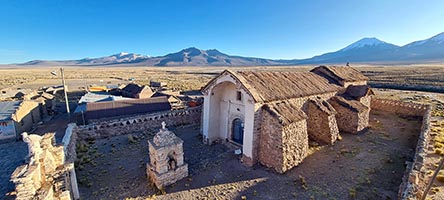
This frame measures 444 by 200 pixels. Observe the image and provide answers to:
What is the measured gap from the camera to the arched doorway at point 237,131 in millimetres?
16134

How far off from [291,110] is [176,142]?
7.70 meters

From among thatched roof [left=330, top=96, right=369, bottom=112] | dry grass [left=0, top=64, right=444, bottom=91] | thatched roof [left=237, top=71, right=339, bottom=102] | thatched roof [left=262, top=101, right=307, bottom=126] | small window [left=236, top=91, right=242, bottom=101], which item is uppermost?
thatched roof [left=237, top=71, right=339, bottom=102]

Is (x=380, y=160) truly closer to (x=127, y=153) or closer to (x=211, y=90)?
(x=211, y=90)

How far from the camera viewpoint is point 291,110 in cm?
1432

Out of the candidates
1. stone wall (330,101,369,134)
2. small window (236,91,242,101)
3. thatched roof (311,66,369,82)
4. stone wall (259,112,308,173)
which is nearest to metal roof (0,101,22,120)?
small window (236,91,242,101)

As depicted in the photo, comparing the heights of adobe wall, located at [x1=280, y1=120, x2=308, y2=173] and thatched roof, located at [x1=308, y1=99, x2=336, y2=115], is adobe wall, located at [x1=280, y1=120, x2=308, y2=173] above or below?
below

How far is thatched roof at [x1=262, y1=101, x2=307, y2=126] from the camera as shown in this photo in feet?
42.2

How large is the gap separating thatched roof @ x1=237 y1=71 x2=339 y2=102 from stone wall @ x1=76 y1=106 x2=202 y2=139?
9.16 metres

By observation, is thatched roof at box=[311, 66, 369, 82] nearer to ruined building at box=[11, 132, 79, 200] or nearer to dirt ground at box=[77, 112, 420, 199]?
dirt ground at box=[77, 112, 420, 199]

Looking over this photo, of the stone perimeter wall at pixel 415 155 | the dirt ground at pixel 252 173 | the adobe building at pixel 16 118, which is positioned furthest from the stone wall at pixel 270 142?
the adobe building at pixel 16 118

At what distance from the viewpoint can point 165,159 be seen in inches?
452

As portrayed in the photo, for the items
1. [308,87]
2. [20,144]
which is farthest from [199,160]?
[20,144]

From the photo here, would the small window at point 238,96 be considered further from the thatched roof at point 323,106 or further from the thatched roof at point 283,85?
the thatched roof at point 323,106

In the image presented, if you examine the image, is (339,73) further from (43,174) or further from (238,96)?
(43,174)
